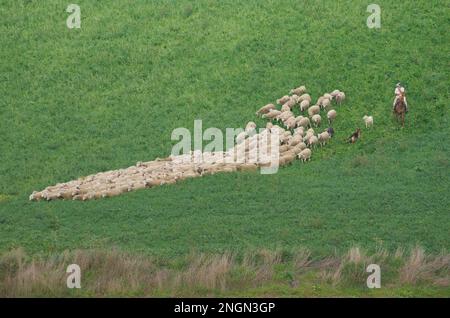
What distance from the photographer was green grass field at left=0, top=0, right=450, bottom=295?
1895 centimetres

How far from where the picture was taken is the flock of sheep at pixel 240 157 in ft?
72.7

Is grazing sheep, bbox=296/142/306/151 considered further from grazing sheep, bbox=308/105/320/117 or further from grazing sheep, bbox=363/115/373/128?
grazing sheep, bbox=363/115/373/128

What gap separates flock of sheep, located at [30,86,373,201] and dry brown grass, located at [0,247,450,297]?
5216mm

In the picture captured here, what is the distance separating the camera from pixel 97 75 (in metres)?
30.0

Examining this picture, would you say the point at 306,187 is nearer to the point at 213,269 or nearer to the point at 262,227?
the point at 262,227

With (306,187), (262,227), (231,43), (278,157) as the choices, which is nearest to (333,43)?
(231,43)

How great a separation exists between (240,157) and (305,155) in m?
1.64

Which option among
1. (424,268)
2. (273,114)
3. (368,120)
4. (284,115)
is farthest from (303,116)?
(424,268)

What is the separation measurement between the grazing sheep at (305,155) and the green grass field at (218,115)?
216 mm

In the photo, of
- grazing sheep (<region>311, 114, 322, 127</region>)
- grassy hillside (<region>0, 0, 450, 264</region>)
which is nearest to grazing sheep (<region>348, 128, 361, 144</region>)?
grassy hillside (<region>0, 0, 450, 264</region>)

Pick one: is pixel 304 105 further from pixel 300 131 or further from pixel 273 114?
pixel 300 131

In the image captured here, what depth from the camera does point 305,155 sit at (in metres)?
23.5

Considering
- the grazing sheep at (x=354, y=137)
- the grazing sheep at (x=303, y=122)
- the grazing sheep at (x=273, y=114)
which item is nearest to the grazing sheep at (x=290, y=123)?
the grazing sheep at (x=303, y=122)

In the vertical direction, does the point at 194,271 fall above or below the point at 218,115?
below
